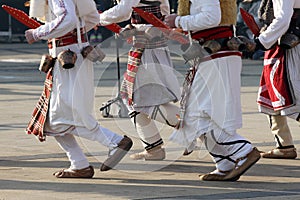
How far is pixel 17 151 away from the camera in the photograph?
363 inches

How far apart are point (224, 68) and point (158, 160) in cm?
147

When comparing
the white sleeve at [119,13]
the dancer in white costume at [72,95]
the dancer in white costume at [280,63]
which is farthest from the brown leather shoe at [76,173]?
the dancer in white costume at [280,63]

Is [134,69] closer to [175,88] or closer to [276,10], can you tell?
[175,88]

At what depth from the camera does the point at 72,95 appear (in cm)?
771

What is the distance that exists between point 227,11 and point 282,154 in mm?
1890

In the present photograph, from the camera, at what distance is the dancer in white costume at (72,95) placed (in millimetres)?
7695

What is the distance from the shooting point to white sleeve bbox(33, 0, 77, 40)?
751 centimetres

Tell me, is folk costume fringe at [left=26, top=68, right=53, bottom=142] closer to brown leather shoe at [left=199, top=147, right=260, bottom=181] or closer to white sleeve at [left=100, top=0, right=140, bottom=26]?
white sleeve at [left=100, top=0, right=140, bottom=26]

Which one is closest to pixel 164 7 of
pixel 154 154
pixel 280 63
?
pixel 280 63

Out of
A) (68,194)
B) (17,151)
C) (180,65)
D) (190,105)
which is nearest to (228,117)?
(190,105)

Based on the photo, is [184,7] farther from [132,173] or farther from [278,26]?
[132,173]

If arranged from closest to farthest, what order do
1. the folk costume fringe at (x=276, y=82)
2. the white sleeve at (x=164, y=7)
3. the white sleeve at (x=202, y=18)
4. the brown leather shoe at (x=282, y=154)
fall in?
the white sleeve at (x=202, y=18)
the folk costume fringe at (x=276, y=82)
the white sleeve at (x=164, y=7)
the brown leather shoe at (x=282, y=154)

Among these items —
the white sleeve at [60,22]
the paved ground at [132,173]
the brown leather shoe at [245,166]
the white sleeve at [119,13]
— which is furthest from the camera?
the white sleeve at [119,13]

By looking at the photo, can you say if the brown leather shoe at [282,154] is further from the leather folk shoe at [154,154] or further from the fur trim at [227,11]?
the fur trim at [227,11]
